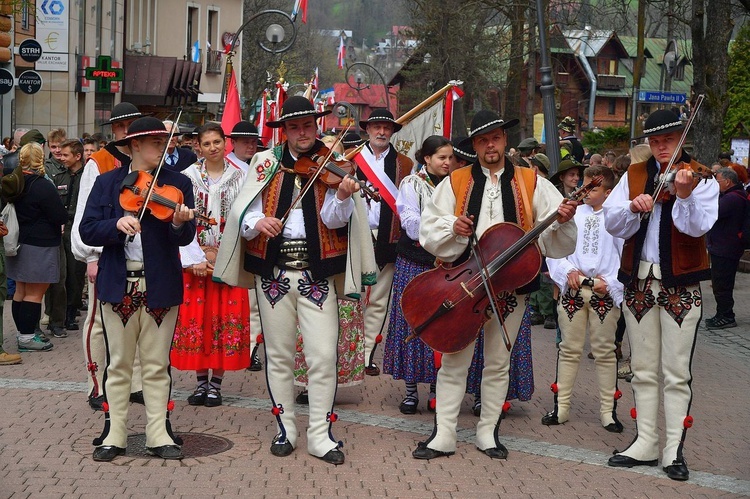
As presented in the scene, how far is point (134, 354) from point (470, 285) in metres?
2.04

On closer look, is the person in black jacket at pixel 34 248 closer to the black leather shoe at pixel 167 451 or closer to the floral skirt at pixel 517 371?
the black leather shoe at pixel 167 451

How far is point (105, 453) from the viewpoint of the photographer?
22.5 feet

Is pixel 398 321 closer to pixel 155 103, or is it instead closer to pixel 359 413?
pixel 359 413

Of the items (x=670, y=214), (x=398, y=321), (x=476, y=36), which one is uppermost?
(x=476, y=36)

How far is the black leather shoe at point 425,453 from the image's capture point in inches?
279

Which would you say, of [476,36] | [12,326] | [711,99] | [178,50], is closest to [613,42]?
[178,50]

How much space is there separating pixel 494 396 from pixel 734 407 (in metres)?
2.91

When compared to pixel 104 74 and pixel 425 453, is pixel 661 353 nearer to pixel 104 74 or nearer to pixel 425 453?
pixel 425 453

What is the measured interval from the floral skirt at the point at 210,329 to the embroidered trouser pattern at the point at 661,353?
9.93 ft

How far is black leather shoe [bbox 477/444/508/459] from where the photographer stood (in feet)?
23.5

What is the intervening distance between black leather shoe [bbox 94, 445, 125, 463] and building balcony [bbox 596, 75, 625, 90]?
245 ft

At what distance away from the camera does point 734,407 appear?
363 inches

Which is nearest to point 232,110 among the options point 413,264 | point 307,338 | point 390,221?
point 390,221

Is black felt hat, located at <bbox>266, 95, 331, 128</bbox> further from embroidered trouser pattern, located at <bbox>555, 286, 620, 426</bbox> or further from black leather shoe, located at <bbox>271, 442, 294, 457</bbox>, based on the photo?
embroidered trouser pattern, located at <bbox>555, 286, 620, 426</bbox>
